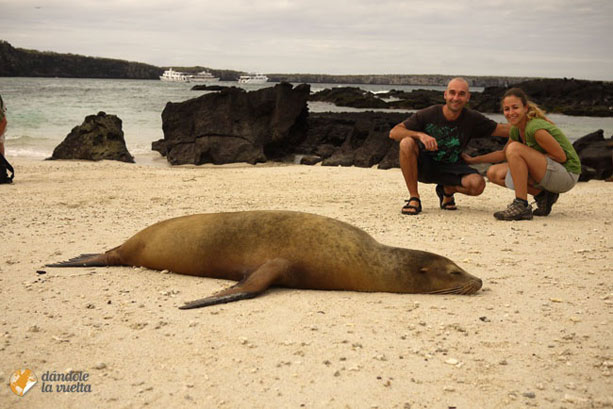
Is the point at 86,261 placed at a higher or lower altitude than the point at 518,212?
→ lower

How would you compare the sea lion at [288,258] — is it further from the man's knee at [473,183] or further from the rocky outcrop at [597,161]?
the rocky outcrop at [597,161]

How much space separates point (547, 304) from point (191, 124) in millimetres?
14791

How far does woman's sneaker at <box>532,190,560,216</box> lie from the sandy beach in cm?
81

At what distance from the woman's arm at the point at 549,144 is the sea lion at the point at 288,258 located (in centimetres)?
303

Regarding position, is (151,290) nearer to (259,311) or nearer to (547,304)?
(259,311)

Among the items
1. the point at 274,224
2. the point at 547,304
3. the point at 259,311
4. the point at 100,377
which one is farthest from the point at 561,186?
the point at 100,377

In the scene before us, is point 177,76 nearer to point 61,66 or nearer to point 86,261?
point 61,66

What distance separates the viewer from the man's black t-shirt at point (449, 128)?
707 centimetres

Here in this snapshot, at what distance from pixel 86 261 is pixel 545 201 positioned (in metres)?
5.15

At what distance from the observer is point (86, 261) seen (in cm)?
473

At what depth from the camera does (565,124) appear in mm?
30859

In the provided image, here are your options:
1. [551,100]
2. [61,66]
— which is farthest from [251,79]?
[551,100]

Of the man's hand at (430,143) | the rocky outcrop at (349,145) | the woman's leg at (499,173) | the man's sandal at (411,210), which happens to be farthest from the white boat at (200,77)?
the man's hand at (430,143)

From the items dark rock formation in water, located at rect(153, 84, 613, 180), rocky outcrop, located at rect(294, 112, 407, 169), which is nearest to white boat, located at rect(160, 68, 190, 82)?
rocky outcrop, located at rect(294, 112, 407, 169)
